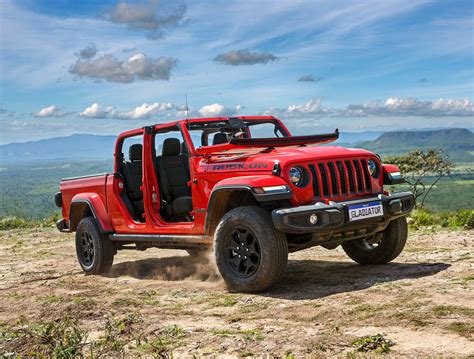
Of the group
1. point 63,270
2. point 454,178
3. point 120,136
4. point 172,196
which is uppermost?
point 120,136

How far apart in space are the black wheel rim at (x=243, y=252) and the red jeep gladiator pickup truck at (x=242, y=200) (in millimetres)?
11

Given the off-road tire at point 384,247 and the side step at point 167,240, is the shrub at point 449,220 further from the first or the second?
the side step at point 167,240

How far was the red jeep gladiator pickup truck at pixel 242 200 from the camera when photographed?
5.88 metres

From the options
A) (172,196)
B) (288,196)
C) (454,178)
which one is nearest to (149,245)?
(172,196)

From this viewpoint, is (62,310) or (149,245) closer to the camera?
(62,310)

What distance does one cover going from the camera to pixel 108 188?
329 inches

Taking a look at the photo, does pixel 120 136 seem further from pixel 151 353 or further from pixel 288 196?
pixel 151 353

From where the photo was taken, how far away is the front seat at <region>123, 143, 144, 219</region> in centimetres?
829

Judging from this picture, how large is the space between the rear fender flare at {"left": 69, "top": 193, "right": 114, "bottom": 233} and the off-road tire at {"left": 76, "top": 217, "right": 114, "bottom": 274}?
0.12m

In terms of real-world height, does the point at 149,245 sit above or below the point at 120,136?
below

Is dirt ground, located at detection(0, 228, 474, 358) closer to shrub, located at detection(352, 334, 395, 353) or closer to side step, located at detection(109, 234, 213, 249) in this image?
shrub, located at detection(352, 334, 395, 353)

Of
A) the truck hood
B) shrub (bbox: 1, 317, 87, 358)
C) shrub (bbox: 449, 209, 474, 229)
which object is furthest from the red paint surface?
shrub (bbox: 449, 209, 474, 229)

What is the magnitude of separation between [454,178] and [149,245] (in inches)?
6096

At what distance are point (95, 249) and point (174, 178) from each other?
151cm
